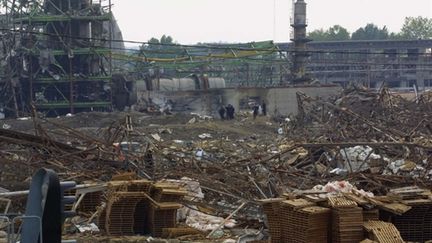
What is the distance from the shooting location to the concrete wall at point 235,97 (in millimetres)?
53281

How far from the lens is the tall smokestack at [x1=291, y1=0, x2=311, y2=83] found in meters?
58.7

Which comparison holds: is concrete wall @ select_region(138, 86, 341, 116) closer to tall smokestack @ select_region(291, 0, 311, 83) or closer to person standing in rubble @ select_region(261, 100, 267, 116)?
person standing in rubble @ select_region(261, 100, 267, 116)

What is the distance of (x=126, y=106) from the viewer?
54.8 meters

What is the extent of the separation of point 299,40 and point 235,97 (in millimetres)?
7854

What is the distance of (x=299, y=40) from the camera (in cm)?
5931

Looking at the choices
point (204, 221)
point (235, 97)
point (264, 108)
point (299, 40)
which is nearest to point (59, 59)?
point (235, 97)

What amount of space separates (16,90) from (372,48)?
4771 cm

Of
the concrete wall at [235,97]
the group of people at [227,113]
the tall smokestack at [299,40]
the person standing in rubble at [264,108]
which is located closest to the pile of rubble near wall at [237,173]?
the group of people at [227,113]

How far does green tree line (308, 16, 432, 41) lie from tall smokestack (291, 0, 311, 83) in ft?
236

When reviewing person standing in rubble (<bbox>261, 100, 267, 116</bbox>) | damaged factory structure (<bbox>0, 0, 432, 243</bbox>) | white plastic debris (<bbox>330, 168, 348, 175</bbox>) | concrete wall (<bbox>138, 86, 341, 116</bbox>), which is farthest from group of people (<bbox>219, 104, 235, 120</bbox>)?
white plastic debris (<bbox>330, 168, 348, 175</bbox>)

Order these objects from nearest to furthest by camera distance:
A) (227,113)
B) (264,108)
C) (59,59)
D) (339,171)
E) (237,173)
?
1. (237,173)
2. (339,171)
3. (227,113)
4. (264,108)
5. (59,59)

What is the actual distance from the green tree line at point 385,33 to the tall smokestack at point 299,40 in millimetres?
72039

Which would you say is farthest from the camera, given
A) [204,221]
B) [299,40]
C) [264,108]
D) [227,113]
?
[299,40]

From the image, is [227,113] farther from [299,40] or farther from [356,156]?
[356,156]
